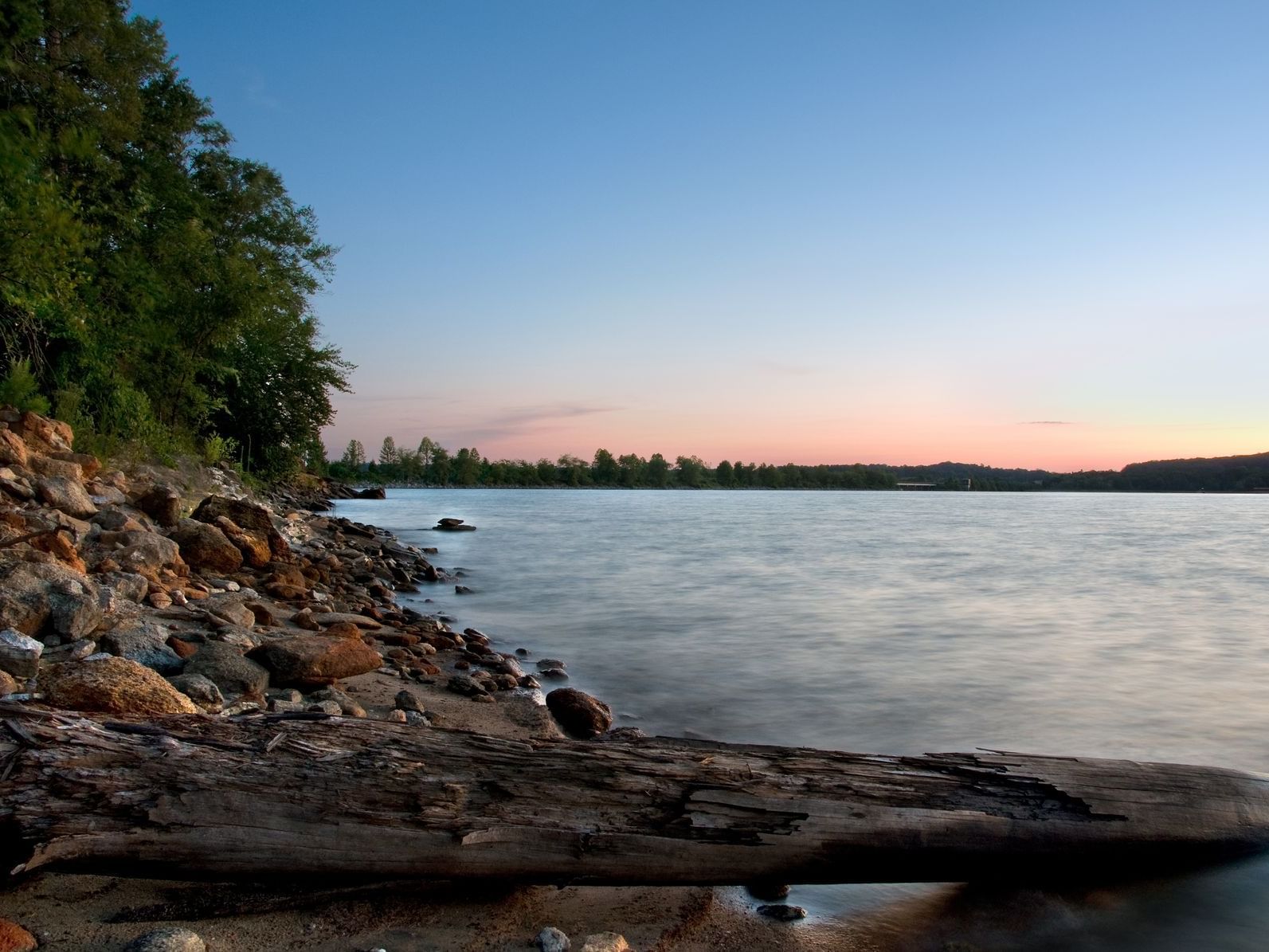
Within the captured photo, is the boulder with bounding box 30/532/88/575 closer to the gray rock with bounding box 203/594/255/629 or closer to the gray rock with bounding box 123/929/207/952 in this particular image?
the gray rock with bounding box 203/594/255/629

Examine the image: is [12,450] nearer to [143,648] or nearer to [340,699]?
[143,648]

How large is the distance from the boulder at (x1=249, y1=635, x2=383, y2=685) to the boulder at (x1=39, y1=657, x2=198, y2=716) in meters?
1.45

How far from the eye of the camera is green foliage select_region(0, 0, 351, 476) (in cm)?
1021

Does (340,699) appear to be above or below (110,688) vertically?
below

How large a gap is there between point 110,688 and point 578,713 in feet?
11.2

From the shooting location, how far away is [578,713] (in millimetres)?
6273

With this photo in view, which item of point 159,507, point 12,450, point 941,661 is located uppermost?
point 12,450

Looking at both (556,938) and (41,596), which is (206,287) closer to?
(41,596)

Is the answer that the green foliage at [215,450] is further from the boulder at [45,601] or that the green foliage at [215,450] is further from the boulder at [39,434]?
the boulder at [45,601]

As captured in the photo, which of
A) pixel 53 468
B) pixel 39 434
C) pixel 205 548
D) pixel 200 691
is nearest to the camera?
pixel 200 691

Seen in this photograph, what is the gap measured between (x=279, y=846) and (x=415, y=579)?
13551mm

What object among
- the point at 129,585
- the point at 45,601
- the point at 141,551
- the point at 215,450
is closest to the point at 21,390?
the point at 141,551

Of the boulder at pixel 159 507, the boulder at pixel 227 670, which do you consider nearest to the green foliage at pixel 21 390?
the boulder at pixel 159 507

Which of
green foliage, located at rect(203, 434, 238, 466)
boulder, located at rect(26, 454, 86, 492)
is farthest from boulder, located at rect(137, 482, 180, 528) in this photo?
green foliage, located at rect(203, 434, 238, 466)
